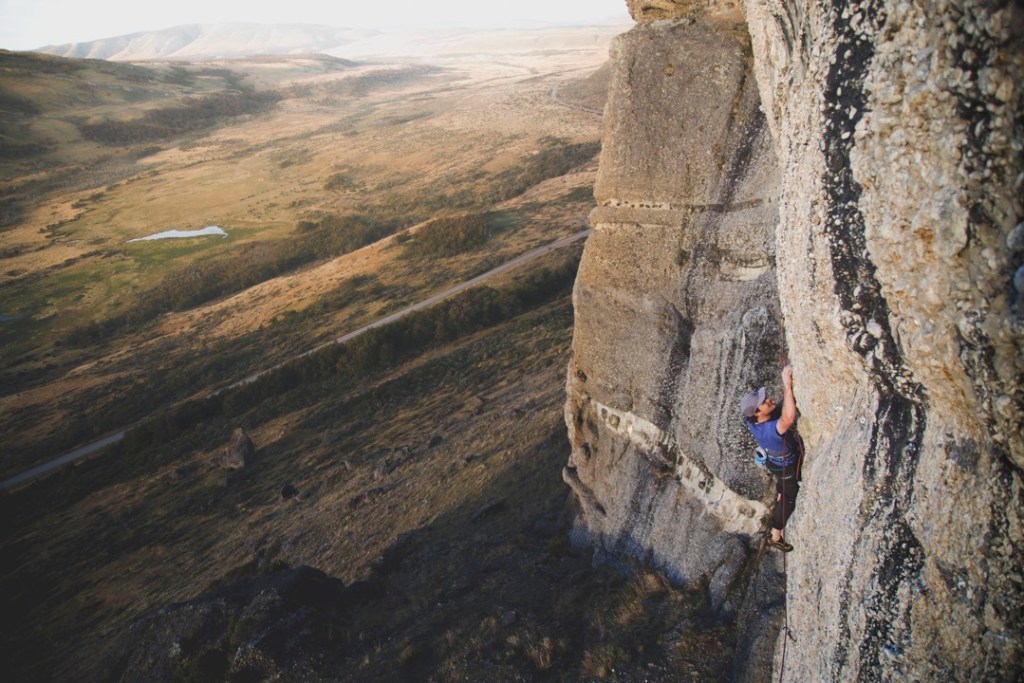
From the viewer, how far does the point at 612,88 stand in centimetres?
937

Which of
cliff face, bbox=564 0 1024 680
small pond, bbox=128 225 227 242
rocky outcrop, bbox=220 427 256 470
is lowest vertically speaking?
small pond, bbox=128 225 227 242

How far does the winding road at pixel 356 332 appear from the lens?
28.8 m

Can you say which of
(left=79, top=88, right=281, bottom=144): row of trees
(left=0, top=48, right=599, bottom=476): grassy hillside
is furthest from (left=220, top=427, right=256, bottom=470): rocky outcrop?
(left=79, top=88, right=281, bottom=144): row of trees

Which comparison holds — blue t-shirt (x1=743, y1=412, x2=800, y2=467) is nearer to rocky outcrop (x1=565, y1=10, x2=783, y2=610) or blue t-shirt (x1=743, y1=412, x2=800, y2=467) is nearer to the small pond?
rocky outcrop (x1=565, y1=10, x2=783, y2=610)

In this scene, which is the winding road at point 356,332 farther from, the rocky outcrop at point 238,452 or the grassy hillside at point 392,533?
the rocky outcrop at point 238,452

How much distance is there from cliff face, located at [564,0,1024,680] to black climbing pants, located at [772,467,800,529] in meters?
0.85

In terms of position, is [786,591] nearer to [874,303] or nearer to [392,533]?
[874,303]

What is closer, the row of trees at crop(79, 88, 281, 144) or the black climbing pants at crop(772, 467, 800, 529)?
the black climbing pants at crop(772, 467, 800, 529)

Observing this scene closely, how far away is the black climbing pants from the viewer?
282 inches

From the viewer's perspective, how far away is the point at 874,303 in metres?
4.47

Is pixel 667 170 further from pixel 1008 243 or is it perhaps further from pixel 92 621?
pixel 92 621

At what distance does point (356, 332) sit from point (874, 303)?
3384cm

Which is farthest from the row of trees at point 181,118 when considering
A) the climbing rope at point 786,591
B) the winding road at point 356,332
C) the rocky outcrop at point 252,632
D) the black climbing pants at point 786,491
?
the climbing rope at point 786,591

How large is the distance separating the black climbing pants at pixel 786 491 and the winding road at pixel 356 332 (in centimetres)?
3001
